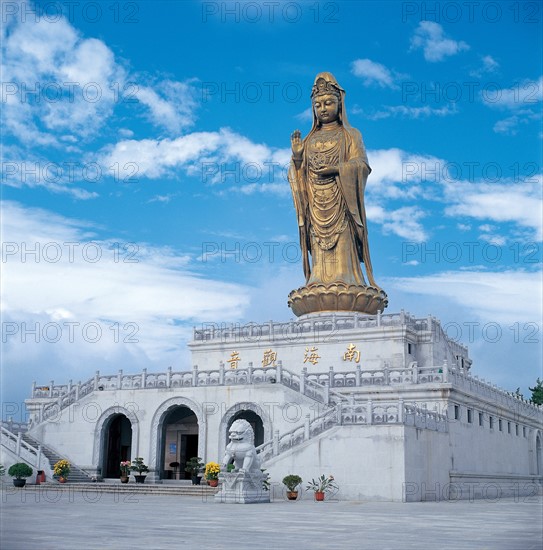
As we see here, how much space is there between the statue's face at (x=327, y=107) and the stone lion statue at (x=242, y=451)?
80.0 feet

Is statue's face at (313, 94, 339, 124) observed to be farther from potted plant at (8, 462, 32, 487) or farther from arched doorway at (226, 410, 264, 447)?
potted plant at (8, 462, 32, 487)

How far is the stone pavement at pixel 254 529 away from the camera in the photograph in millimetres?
10859

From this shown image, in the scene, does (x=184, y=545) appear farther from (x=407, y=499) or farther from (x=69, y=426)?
(x=69, y=426)

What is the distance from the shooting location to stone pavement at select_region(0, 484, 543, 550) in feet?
35.6

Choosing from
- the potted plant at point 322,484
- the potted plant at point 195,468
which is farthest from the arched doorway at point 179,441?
the potted plant at point 322,484

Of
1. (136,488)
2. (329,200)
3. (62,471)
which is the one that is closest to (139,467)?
(136,488)

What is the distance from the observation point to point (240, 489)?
22.8m

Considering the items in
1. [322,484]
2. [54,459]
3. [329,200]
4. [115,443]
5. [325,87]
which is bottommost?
[322,484]

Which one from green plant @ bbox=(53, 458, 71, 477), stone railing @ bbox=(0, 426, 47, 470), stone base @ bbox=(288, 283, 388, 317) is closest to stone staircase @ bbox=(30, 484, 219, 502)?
green plant @ bbox=(53, 458, 71, 477)

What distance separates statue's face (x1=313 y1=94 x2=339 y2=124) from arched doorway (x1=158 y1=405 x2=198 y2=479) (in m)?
18.4

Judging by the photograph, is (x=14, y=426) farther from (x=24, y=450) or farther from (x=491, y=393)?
(x=491, y=393)

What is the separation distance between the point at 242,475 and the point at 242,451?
770mm

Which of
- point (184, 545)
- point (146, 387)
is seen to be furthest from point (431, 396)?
point (184, 545)

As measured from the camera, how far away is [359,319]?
3819 cm
